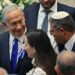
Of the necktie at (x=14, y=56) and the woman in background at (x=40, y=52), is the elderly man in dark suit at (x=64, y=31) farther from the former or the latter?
the necktie at (x=14, y=56)

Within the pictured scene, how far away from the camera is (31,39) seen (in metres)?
3.04

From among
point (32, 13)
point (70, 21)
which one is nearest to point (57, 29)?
point (70, 21)

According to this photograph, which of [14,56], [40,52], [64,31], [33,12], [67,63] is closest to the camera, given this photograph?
[67,63]

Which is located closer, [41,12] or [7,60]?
[7,60]

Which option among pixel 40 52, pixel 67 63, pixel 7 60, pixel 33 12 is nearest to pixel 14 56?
pixel 7 60

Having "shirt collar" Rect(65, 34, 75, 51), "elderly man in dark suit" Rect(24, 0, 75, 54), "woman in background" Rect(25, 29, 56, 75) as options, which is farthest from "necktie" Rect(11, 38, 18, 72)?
"elderly man in dark suit" Rect(24, 0, 75, 54)

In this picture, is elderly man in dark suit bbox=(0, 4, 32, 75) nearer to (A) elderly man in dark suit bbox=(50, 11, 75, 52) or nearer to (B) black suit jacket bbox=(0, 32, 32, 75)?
(B) black suit jacket bbox=(0, 32, 32, 75)

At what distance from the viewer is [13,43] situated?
3455 mm

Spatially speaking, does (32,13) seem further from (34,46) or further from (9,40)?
(34,46)

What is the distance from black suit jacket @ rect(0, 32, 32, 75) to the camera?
3.29m

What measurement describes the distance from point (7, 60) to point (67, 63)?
996 millimetres

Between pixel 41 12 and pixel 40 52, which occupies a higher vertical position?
pixel 40 52

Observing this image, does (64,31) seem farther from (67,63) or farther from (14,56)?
(67,63)

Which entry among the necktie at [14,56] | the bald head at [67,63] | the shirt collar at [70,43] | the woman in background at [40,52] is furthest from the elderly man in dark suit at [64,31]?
the bald head at [67,63]
